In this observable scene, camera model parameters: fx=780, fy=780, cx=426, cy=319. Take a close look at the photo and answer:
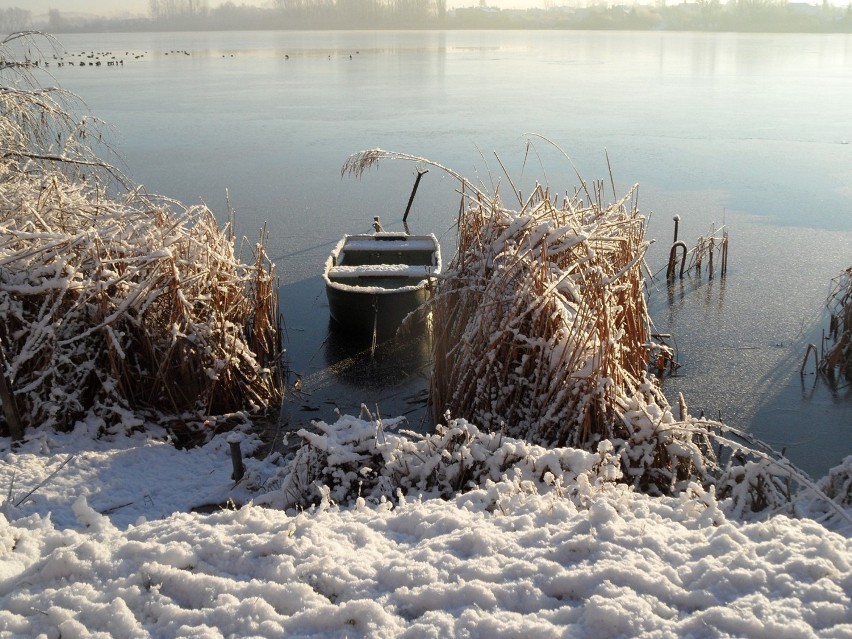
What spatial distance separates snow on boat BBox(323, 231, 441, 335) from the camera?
7473mm

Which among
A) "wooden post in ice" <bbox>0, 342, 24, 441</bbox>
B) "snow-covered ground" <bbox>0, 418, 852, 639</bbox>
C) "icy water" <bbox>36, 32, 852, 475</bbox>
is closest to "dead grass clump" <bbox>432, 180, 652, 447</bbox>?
"icy water" <bbox>36, 32, 852, 475</bbox>

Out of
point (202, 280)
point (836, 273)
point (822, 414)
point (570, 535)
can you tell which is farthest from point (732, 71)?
point (570, 535)

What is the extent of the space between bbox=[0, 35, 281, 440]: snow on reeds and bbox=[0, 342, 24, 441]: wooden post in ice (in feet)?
0.07

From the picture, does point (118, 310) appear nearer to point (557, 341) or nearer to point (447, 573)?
point (557, 341)

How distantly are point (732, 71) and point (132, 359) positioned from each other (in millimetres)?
32881

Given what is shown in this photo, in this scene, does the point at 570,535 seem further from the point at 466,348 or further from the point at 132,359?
the point at 132,359

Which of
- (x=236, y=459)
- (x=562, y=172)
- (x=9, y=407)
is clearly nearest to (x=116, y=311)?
(x=9, y=407)

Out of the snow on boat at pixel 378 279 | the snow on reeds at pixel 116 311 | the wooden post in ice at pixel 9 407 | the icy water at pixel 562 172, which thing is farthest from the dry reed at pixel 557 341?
the wooden post in ice at pixel 9 407

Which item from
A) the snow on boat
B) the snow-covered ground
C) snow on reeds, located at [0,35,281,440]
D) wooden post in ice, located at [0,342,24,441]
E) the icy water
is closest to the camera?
the snow-covered ground

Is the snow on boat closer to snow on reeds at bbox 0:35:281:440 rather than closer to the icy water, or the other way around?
the icy water

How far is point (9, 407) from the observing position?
16.2 feet

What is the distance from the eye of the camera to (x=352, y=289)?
746 cm

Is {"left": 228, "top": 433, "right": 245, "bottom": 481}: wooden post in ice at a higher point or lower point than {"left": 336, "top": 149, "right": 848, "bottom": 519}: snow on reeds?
lower

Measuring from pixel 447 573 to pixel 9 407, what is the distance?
3.56 meters
